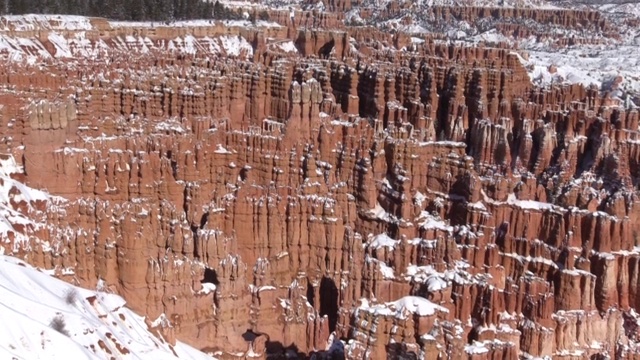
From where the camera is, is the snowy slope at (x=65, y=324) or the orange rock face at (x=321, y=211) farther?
the orange rock face at (x=321, y=211)

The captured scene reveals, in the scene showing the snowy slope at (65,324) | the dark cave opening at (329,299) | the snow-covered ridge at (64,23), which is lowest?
the dark cave opening at (329,299)

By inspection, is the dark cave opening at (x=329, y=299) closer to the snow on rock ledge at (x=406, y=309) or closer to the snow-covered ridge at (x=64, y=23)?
the snow on rock ledge at (x=406, y=309)

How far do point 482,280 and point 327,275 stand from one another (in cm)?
598

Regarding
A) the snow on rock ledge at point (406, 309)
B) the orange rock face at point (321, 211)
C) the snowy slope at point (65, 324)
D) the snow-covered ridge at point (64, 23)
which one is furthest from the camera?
the snow-covered ridge at point (64, 23)

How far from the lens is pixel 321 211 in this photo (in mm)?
28219

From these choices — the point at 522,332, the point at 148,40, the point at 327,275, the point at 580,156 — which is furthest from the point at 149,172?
the point at 148,40

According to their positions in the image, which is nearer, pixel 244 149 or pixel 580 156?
pixel 244 149

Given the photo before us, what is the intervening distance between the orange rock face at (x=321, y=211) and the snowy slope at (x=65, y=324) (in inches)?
55.4

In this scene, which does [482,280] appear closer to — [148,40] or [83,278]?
[83,278]

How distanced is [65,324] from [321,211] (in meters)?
12.6

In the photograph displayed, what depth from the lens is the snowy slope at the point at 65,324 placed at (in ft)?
51.9

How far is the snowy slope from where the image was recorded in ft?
51.9

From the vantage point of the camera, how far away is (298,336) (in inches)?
976

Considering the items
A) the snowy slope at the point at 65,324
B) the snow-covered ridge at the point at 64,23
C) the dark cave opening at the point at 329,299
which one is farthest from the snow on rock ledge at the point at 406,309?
the snow-covered ridge at the point at 64,23
